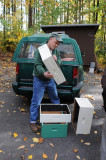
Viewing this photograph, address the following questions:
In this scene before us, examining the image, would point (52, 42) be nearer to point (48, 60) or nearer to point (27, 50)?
point (48, 60)

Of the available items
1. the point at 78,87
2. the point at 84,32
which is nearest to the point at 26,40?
the point at 78,87

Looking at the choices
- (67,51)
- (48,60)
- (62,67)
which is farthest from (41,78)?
(67,51)

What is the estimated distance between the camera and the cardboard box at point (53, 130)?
3.07 m

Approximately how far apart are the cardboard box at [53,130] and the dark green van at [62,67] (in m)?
1.11

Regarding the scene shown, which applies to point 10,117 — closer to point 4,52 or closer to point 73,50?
point 73,50

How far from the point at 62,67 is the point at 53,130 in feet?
5.29

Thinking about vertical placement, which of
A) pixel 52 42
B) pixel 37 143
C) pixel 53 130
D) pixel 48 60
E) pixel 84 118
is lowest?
pixel 37 143

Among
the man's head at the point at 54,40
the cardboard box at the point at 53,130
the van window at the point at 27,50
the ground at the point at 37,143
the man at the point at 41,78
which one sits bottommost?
the ground at the point at 37,143

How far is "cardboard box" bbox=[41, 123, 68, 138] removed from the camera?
3.07 metres

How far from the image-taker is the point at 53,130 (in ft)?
10.2

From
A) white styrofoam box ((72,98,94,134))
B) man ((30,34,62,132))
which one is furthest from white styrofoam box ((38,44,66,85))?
white styrofoam box ((72,98,94,134))

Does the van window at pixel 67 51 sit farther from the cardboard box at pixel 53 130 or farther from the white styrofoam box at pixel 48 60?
the cardboard box at pixel 53 130

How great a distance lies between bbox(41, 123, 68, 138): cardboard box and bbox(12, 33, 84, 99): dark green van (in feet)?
3.64

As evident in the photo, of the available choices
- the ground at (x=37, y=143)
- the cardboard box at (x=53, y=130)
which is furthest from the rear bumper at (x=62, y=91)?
the cardboard box at (x=53, y=130)
